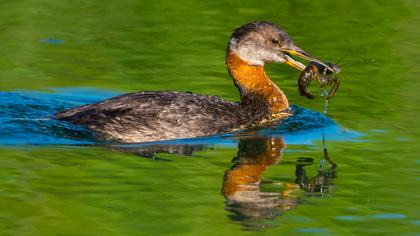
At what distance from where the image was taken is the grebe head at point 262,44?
1321 cm

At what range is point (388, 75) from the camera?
1466 centimetres

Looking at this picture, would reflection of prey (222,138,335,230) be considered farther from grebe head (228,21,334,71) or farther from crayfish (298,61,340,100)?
grebe head (228,21,334,71)

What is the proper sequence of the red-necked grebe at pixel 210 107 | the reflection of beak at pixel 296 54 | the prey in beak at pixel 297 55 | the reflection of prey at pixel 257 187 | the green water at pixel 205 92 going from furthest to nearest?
the reflection of beak at pixel 296 54, the prey in beak at pixel 297 55, the red-necked grebe at pixel 210 107, the reflection of prey at pixel 257 187, the green water at pixel 205 92

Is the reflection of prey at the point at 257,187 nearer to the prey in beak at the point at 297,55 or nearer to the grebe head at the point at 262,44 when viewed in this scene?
the prey in beak at the point at 297,55

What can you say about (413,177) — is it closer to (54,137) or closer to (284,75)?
(54,137)

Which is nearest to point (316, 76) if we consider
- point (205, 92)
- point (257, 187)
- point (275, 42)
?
point (275, 42)

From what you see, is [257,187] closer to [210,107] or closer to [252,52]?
[210,107]

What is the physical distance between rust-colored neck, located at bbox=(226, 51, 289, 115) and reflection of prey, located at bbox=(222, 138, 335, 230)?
1.52 meters

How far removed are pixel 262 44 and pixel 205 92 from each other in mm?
1154

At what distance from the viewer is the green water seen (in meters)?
8.77

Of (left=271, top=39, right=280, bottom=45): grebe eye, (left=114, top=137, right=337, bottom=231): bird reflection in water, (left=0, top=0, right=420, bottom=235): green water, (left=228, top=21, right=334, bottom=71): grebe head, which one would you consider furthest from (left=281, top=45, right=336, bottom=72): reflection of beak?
(left=114, top=137, right=337, bottom=231): bird reflection in water

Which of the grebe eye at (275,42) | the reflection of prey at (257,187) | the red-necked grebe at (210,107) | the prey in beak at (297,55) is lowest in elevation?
the reflection of prey at (257,187)

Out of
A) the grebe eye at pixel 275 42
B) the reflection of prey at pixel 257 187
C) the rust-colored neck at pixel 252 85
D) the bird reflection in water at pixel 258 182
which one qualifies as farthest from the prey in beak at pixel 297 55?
the reflection of prey at pixel 257 187

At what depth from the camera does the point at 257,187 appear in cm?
991
